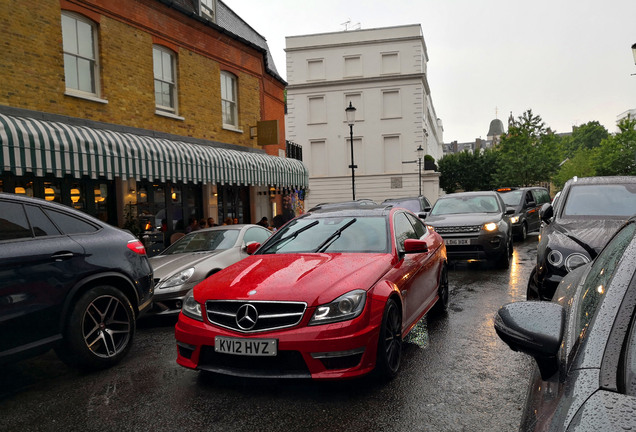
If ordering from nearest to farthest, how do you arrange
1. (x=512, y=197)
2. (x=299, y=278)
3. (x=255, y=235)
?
1. (x=299, y=278)
2. (x=255, y=235)
3. (x=512, y=197)

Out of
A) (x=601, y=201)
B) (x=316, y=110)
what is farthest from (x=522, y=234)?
(x=316, y=110)

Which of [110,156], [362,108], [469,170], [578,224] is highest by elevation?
[362,108]

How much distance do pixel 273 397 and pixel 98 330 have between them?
79.9 inches

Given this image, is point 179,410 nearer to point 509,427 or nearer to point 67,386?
point 67,386

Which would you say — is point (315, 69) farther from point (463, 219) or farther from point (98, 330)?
point (98, 330)

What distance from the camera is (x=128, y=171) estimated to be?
34.6 feet

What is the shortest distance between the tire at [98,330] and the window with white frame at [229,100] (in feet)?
38.0

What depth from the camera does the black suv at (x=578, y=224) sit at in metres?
5.06

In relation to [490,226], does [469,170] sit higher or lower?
higher

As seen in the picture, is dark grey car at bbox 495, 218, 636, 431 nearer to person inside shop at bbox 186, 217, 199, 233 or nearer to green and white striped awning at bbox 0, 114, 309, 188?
green and white striped awning at bbox 0, 114, 309, 188

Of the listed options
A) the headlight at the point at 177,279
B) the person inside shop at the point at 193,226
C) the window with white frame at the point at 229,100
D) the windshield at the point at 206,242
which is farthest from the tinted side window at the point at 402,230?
the window with white frame at the point at 229,100

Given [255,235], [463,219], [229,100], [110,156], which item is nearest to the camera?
[255,235]

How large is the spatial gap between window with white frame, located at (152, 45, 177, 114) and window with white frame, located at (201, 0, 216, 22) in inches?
120

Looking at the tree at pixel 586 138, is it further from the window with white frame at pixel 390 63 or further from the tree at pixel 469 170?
the window with white frame at pixel 390 63
